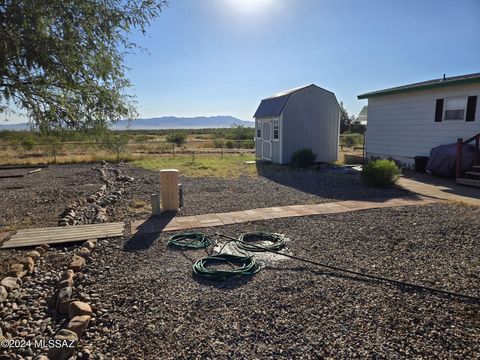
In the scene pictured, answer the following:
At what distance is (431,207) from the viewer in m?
6.45

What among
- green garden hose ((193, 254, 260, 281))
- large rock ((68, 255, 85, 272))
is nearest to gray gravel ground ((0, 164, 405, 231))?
large rock ((68, 255, 85, 272))

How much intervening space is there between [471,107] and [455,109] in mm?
570

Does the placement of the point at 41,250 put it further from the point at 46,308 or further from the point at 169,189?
the point at 169,189

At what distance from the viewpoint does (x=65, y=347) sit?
2346 mm

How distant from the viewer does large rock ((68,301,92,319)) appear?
110 inches

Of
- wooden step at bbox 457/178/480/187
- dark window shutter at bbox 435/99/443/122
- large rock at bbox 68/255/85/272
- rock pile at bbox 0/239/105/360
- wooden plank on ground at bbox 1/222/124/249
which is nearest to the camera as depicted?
rock pile at bbox 0/239/105/360

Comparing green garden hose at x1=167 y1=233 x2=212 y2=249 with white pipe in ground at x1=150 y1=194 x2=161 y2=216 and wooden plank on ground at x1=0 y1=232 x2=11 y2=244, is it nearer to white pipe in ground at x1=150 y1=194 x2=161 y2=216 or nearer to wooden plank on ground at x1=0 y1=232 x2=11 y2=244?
white pipe in ground at x1=150 y1=194 x2=161 y2=216

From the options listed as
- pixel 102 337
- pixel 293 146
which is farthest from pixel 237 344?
pixel 293 146

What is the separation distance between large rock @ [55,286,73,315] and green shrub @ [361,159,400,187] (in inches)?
304

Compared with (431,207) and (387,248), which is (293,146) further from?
(387,248)

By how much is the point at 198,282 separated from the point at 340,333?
1585 millimetres

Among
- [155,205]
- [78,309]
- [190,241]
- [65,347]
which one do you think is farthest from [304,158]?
[65,347]

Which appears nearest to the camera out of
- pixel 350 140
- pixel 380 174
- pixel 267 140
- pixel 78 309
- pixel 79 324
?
pixel 79 324

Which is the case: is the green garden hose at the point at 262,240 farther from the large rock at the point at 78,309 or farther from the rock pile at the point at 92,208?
the rock pile at the point at 92,208
